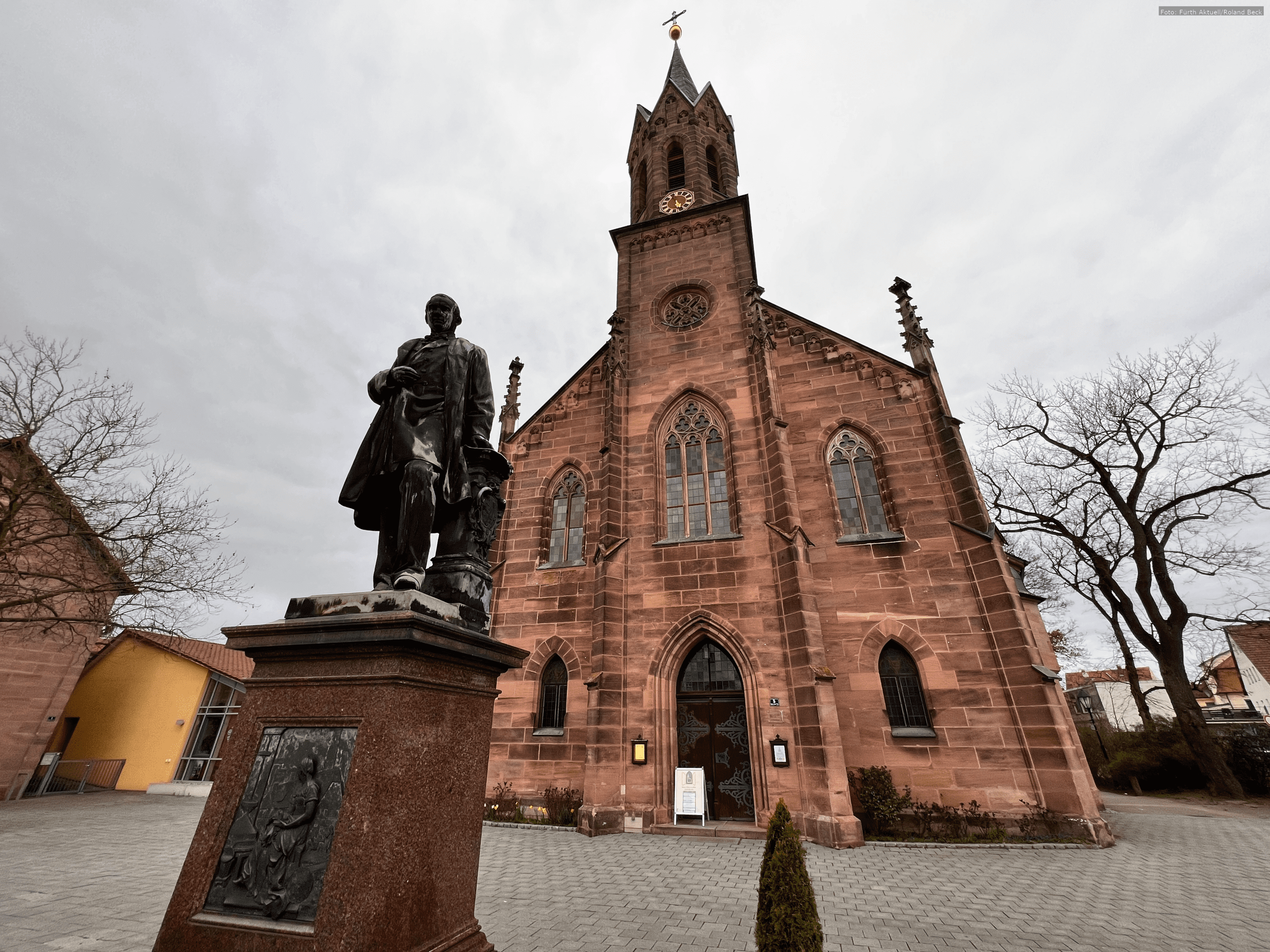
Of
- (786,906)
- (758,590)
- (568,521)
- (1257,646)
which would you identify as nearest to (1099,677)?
(1257,646)

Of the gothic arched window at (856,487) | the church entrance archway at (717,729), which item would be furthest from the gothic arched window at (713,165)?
the church entrance archway at (717,729)

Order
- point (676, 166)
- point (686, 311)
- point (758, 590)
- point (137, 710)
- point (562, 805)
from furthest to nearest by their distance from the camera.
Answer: point (676, 166) → point (137, 710) → point (686, 311) → point (758, 590) → point (562, 805)

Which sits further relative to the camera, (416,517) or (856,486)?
(856,486)

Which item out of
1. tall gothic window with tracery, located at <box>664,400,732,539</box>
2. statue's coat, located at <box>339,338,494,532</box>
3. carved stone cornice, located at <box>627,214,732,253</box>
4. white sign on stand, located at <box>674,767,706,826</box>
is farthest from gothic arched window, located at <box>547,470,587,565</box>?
statue's coat, located at <box>339,338,494,532</box>

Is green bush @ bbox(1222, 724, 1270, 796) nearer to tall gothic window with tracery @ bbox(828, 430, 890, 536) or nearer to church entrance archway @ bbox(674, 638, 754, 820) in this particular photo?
tall gothic window with tracery @ bbox(828, 430, 890, 536)

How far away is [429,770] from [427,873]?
48 cm

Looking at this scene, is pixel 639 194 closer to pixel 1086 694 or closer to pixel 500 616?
pixel 500 616

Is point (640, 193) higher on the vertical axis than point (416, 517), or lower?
higher

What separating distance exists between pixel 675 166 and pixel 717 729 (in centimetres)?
1925

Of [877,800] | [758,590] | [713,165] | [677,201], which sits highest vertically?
[713,165]

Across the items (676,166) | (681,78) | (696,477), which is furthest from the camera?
(681,78)

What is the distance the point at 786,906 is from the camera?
320 cm

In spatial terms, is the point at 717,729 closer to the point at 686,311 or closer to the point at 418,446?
the point at 418,446

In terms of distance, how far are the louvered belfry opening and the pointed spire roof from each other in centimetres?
232
